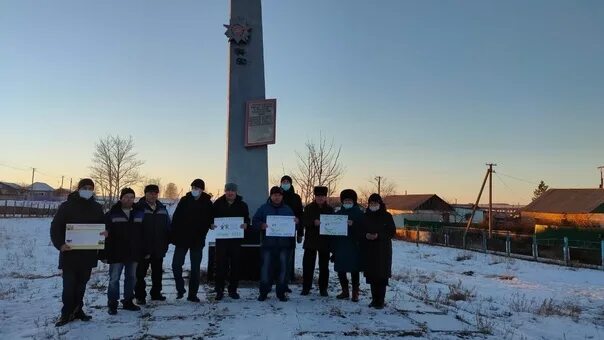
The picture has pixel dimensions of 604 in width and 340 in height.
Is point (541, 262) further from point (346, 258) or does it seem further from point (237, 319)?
point (237, 319)

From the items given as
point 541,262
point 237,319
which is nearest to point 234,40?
point 237,319

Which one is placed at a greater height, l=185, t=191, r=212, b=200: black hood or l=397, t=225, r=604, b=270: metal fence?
l=185, t=191, r=212, b=200: black hood

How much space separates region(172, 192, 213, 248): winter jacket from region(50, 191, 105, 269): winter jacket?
1236 mm

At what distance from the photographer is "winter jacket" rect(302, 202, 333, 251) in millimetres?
7824

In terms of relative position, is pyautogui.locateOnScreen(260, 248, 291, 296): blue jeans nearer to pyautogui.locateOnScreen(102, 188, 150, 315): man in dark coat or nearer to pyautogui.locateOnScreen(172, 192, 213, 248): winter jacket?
pyautogui.locateOnScreen(172, 192, 213, 248): winter jacket

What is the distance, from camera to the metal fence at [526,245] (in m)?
19.3

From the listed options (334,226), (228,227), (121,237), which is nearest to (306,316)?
(334,226)

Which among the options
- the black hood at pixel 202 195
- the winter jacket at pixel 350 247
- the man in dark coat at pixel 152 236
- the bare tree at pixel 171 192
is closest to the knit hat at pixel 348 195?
the winter jacket at pixel 350 247

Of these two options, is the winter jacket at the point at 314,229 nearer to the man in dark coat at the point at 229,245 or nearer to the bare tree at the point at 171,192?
the man in dark coat at the point at 229,245

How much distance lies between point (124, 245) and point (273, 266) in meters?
2.26

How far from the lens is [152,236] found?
7055mm

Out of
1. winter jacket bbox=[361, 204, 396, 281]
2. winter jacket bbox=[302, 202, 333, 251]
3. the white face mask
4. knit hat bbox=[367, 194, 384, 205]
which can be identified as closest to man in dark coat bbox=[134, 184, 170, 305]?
the white face mask

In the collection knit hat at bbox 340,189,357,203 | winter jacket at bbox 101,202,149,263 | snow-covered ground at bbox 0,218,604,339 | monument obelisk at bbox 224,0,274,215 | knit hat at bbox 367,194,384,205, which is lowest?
snow-covered ground at bbox 0,218,604,339

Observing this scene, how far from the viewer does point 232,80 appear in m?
9.54
